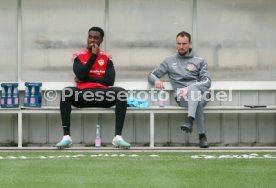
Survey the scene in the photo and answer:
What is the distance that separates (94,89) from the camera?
11211mm

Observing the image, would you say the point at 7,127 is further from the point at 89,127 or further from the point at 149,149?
the point at 149,149

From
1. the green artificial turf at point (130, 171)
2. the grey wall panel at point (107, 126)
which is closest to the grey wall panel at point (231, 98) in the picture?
the grey wall panel at point (107, 126)

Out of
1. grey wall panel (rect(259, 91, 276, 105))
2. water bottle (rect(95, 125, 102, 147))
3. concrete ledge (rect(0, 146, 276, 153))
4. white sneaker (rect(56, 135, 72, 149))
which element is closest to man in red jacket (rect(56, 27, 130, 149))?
white sneaker (rect(56, 135, 72, 149))

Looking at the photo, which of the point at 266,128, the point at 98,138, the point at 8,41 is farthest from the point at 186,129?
the point at 8,41

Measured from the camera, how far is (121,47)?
12086 millimetres

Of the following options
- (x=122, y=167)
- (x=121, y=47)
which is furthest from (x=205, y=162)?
(x=121, y=47)

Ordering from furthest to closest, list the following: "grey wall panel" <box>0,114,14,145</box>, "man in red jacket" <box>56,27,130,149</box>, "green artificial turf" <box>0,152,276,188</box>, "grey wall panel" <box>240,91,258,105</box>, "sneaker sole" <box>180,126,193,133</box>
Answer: "grey wall panel" <box>240,91,258,105</box> < "grey wall panel" <box>0,114,14,145</box> < "man in red jacket" <box>56,27,130,149</box> < "sneaker sole" <box>180,126,193,133</box> < "green artificial turf" <box>0,152,276,188</box>

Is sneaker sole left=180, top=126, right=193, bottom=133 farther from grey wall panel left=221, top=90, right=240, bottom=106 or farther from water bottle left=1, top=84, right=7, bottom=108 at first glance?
water bottle left=1, top=84, right=7, bottom=108

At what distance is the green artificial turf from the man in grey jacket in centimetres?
85

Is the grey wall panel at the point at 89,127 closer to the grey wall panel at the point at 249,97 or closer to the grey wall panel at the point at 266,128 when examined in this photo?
the grey wall panel at the point at 249,97

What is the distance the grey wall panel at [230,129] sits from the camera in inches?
471

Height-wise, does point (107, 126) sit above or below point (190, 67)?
below

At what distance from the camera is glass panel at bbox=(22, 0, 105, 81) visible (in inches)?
474

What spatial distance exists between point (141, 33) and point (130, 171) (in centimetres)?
383
